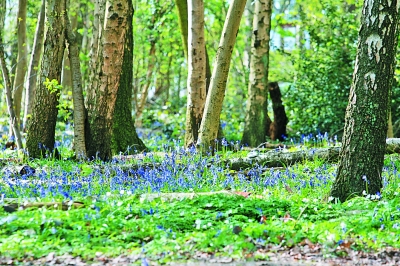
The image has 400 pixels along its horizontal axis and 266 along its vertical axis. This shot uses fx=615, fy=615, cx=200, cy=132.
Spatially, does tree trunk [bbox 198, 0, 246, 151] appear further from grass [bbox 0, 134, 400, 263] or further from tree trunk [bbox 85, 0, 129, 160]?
grass [bbox 0, 134, 400, 263]

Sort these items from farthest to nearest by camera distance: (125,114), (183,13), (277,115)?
(277,115)
(183,13)
(125,114)

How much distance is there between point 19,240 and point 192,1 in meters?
6.57

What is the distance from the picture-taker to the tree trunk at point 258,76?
42.3ft

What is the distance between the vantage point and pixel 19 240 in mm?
4875

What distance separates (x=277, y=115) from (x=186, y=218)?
423 inches

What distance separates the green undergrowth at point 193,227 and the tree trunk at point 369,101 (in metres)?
0.44

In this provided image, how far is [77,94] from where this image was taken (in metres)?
9.79

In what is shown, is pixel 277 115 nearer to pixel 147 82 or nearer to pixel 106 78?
pixel 147 82

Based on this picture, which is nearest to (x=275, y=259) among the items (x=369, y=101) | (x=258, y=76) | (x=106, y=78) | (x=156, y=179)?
(x=369, y=101)

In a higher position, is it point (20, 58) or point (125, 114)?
point (20, 58)

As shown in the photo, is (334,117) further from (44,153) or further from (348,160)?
(348,160)

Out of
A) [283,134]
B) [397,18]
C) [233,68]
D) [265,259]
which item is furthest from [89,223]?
[233,68]

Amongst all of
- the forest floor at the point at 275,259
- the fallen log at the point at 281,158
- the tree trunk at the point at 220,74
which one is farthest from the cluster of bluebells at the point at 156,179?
the forest floor at the point at 275,259

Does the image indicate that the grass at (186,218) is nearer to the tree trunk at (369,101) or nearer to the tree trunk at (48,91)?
the tree trunk at (369,101)
